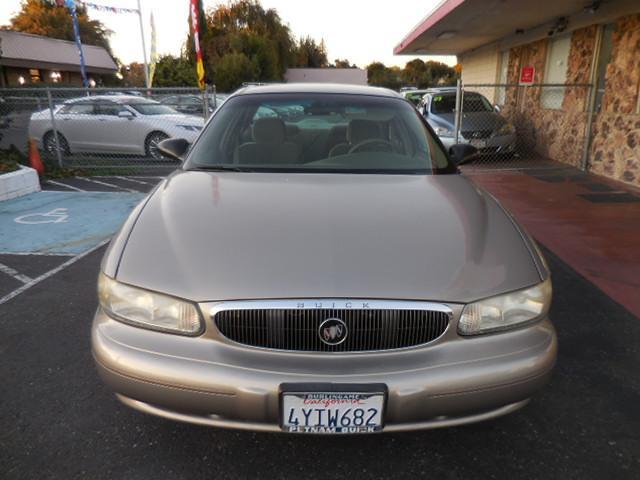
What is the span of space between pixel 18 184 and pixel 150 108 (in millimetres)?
3908

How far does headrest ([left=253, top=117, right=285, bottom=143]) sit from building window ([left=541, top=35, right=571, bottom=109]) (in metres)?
9.54

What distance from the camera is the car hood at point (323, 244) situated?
1871 millimetres

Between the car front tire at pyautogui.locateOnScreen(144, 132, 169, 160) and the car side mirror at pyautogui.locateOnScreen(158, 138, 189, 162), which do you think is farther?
the car front tire at pyautogui.locateOnScreen(144, 132, 169, 160)

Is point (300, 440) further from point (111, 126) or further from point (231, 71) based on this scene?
point (231, 71)

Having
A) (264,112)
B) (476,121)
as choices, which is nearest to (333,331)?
(264,112)

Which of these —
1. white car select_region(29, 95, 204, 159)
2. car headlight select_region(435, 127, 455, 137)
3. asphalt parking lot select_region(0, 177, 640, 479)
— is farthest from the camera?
car headlight select_region(435, 127, 455, 137)

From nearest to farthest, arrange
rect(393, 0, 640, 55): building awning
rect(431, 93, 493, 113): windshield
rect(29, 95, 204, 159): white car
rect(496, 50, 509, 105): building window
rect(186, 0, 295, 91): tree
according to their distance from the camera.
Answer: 1. rect(393, 0, 640, 55): building awning
2. rect(29, 95, 204, 159): white car
3. rect(431, 93, 493, 113): windshield
4. rect(496, 50, 509, 105): building window
5. rect(186, 0, 295, 91): tree

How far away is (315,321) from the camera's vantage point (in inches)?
71.7

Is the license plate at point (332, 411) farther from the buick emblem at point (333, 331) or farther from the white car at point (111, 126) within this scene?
the white car at point (111, 126)

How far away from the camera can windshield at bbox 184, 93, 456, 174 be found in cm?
309

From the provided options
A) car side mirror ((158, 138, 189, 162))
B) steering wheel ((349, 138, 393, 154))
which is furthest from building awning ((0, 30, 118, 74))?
steering wheel ((349, 138, 393, 154))

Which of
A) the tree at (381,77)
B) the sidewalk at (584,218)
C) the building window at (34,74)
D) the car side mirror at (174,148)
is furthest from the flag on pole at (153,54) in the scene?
the tree at (381,77)

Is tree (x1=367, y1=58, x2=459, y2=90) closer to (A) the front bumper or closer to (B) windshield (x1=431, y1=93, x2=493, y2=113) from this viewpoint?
(B) windshield (x1=431, y1=93, x2=493, y2=113)

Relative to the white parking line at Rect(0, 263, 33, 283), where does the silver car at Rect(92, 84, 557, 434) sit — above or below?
above
